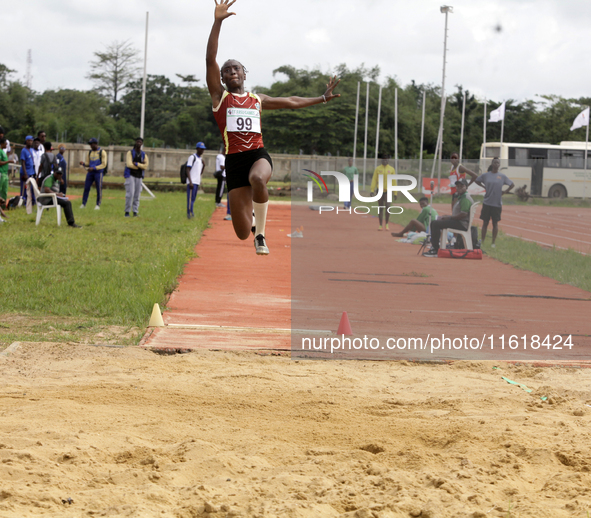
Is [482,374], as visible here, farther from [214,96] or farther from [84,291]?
[84,291]

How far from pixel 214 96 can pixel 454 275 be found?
23.7ft

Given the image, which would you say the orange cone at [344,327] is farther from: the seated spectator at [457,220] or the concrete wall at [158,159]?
the concrete wall at [158,159]

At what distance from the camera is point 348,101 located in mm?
54562

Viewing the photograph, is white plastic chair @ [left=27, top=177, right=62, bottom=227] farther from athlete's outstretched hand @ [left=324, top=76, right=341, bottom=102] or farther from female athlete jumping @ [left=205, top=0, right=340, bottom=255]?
athlete's outstretched hand @ [left=324, top=76, right=341, bottom=102]

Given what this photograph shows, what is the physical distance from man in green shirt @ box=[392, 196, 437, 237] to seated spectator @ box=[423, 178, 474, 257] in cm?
61

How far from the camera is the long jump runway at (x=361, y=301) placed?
688 centimetres

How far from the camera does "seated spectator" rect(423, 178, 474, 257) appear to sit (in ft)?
42.2

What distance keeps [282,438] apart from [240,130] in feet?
7.79

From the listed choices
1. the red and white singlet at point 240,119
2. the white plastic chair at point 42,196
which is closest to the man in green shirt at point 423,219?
the white plastic chair at point 42,196

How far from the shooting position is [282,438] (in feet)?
13.5

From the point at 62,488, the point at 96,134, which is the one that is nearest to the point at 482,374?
the point at 62,488

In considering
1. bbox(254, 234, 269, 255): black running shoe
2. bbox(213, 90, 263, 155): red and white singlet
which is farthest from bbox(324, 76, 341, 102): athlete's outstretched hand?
bbox(254, 234, 269, 255): black running shoe

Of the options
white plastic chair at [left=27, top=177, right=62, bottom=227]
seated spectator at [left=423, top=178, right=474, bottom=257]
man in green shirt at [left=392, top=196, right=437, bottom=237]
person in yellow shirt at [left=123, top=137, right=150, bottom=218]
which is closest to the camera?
seated spectator at [left=423, top=178, right=474, bottom=257]

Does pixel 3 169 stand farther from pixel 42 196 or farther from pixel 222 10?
pixel 222 10
